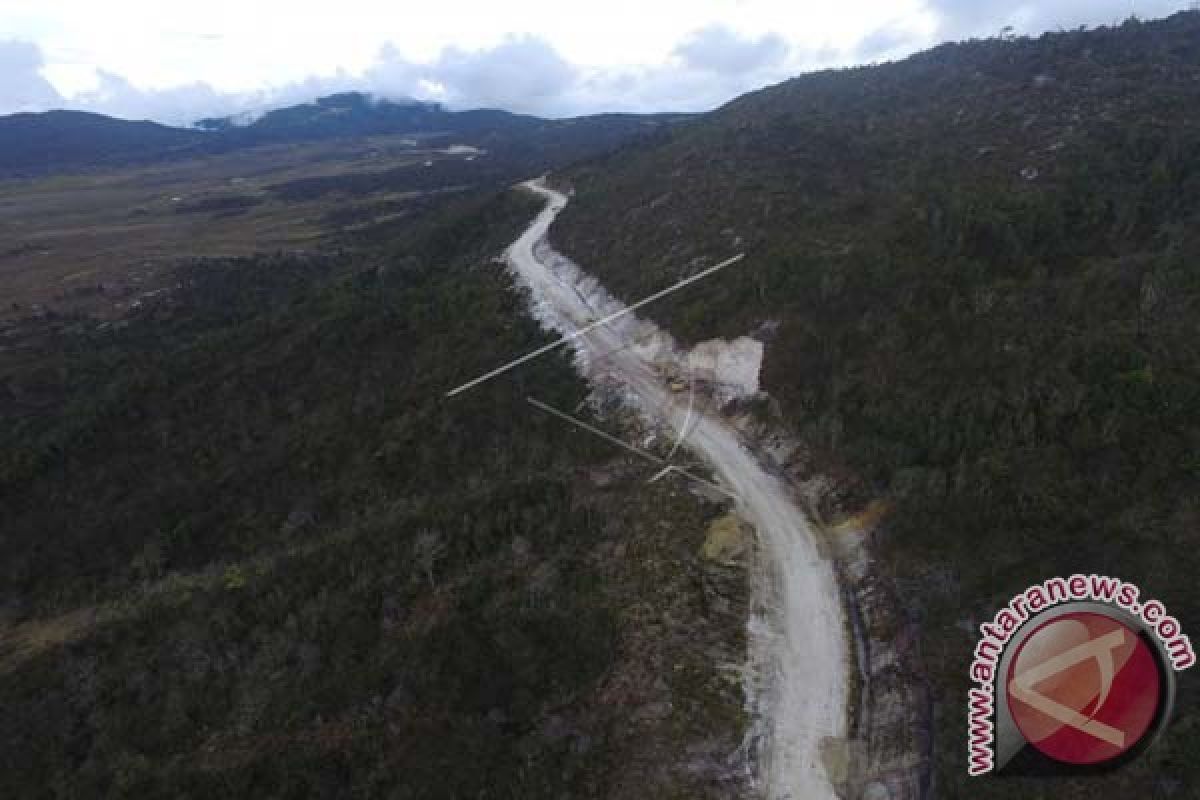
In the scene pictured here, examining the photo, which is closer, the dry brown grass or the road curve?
the road curve

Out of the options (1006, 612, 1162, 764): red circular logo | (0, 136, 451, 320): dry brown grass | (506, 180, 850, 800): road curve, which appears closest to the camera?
(1006, 612, 1162, 764): red circular logo

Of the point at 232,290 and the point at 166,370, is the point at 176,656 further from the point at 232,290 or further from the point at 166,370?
the point at 232,290

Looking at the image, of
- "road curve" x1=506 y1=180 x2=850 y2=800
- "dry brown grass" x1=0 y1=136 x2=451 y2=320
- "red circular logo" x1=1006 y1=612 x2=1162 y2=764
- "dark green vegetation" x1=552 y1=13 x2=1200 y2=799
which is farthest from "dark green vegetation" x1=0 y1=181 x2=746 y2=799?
"dry brown grass" x1=0 y1=136 x2=451 y2=320

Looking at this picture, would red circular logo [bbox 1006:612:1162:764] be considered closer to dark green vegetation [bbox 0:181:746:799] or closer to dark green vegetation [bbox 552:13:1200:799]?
dark green vegetation [bbox 552:13:1200:799]

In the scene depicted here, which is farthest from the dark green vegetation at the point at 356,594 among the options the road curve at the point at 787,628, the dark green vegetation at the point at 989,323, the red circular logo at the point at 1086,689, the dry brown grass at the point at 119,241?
the dry brown grass at the point at 119,241

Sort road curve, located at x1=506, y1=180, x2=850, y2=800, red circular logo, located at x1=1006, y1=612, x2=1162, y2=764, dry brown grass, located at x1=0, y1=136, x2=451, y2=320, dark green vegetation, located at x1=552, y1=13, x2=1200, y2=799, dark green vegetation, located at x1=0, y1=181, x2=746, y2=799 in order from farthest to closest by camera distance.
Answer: dry brown grass, located at x1=0, y1=136, x2=451, y2=320 < dark green vegetation, located at x1=552, y1=13, x2=1200, y2=799 < dark green vegetation, located at x1=0, y1=181, x2=746, y2=799 < road curve, located at x1=506, y1=180, x2=850, y2=800 < red circular logo, located at x1=1006, y1=612, x2=1162, y2=764

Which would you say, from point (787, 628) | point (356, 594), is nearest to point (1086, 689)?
point (787, 628)

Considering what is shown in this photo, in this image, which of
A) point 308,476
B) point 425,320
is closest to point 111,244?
point 425,320

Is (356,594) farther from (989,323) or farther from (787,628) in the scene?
(989,323)
